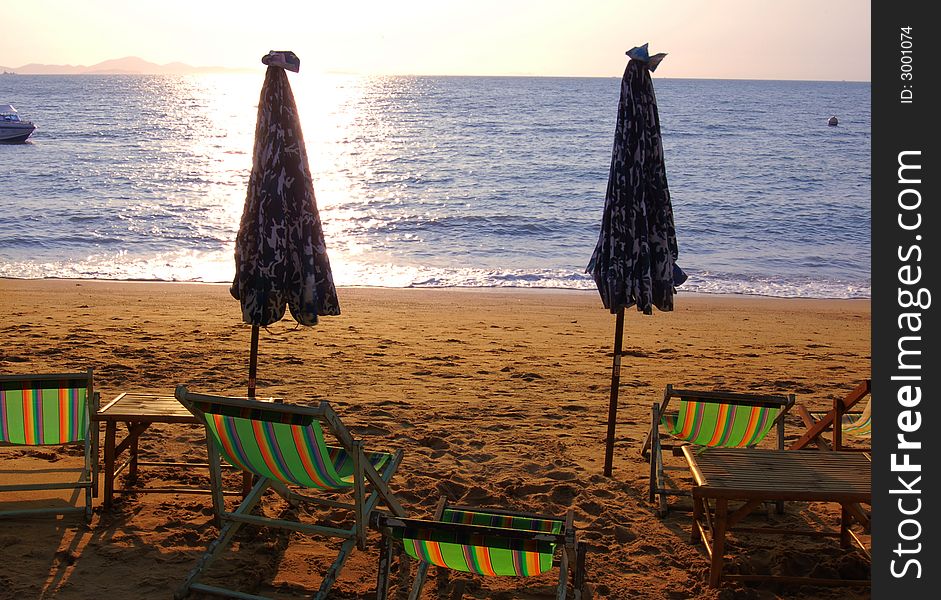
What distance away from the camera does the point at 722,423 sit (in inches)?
196

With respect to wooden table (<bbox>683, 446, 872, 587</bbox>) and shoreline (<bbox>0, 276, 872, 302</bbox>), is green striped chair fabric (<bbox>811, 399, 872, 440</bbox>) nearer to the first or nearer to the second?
wooden table (<bbox>683, 446, 872, 587</bbox>)

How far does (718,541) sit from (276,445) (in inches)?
75.9

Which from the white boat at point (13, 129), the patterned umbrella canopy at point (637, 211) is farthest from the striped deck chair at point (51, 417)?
the white boat at point (13, 129)

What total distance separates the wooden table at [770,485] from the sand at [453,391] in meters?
0.10

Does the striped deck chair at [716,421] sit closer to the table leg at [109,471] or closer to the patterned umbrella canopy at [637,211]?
the patterned umbrella canopy at [637,211]

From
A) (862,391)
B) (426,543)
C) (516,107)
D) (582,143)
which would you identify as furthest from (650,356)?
(516,107)

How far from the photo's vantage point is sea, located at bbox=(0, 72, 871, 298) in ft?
51.1

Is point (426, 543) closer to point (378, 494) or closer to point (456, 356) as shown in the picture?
point (378, 494)

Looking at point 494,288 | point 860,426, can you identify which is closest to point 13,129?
point 494,288

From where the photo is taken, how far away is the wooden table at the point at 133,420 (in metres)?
4.39

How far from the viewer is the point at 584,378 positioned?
7637mm

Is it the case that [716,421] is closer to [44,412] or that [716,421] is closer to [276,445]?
[276,445]

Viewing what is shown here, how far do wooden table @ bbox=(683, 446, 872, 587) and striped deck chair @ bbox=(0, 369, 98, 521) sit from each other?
114 inches

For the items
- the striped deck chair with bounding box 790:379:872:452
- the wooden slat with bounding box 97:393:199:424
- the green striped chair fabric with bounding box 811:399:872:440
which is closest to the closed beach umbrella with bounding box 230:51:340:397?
the wooden slat with bounding box 97:393:199:424
